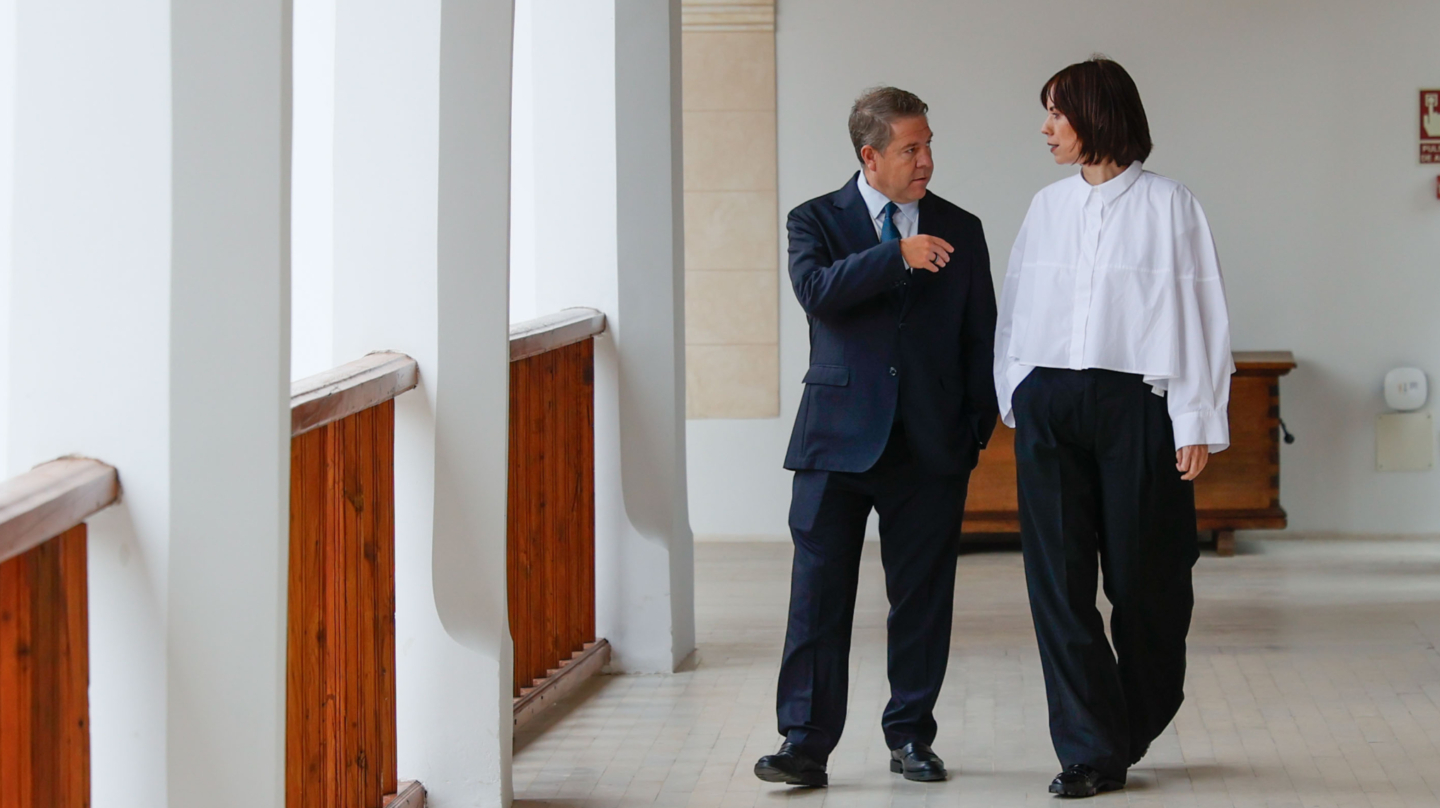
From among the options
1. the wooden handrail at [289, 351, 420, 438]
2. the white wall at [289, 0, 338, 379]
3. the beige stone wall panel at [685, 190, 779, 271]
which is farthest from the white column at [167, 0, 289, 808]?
the beige stone wall panel at [685, 190, 779, 271]

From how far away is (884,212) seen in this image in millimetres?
3729

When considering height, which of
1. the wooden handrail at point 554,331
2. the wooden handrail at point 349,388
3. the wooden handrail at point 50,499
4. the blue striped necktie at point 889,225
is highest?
the blue striped necktie at point 889,225

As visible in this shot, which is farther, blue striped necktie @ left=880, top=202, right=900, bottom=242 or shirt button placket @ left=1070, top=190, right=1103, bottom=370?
blue striped necktie @ left=880, top=202, right=900, bottom=242

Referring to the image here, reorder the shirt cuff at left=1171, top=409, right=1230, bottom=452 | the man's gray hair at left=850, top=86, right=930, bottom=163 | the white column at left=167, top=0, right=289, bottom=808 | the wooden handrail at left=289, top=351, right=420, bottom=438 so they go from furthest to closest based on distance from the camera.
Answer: the man's gray hair at left=850, top=86, right=930, bottom=163, the shirt cuff at left=1171, top=409, right=1230, bottom=452, the wooden handrail at left=289, top=351, right=420, bottom=438, the white column at left=167, top=0, right=289, bottom=808

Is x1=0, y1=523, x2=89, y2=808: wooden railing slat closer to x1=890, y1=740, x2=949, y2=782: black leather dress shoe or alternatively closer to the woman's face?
x1=890, y1=740, x2=949, y2=782: black leather dress shoe

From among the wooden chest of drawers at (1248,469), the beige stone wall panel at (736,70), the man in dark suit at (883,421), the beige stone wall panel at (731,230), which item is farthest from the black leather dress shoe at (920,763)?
the beige stone wall panel at (736,70)

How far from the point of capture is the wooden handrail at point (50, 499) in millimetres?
1833

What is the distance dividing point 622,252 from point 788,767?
1.96 metres

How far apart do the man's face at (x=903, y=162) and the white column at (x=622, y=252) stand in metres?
1.46

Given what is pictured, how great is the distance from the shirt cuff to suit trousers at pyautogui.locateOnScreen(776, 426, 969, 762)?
0.50 metres

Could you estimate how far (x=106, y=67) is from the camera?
79.7 inches

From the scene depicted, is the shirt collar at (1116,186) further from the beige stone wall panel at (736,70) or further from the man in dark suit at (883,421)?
the beige stone wall panel at (736,70)

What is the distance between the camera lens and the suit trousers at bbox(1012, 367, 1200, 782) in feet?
11.6

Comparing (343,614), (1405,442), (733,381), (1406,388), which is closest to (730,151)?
(733,381)
